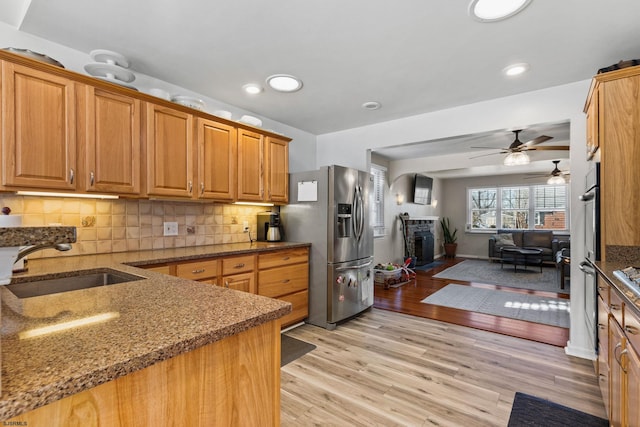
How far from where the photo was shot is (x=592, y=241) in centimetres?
218

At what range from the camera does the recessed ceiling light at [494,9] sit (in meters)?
1.75

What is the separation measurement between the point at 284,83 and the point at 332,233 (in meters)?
1.53

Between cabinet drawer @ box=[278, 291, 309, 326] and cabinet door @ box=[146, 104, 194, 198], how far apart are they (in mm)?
1483

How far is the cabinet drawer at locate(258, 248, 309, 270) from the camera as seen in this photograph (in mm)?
3004

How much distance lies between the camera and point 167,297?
3.60 ft

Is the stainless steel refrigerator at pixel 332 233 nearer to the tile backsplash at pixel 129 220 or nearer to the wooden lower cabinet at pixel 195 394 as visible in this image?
the tile backsplash at pixel 129 220

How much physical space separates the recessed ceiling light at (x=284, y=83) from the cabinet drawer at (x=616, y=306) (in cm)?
254

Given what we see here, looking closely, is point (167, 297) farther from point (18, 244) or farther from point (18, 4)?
point (18, 4)

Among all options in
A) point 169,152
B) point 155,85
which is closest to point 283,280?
point 169,152

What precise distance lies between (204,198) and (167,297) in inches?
71.6

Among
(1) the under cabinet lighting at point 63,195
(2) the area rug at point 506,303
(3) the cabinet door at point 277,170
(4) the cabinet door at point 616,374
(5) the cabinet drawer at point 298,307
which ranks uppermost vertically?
(3) the cabinet door at point 277,170

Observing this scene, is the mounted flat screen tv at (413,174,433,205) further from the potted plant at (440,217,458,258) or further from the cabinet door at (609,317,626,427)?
the cabinet door at (609,317,626,427)

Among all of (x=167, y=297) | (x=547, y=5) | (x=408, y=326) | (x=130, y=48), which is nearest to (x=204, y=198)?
(x=130, y=48)

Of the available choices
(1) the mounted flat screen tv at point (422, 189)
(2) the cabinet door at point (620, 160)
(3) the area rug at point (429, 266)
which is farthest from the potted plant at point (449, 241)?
(2) the cabinet door at point (620, 160)
